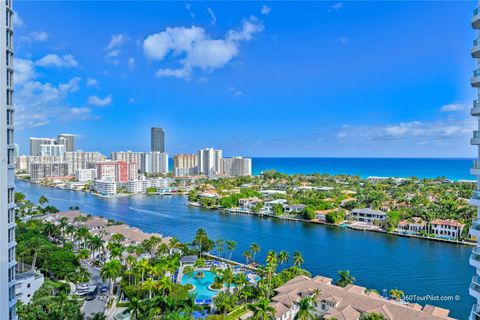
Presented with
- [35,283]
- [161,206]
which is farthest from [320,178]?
[35,283]

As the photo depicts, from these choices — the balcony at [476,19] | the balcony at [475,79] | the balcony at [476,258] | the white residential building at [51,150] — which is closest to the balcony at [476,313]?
the balcony at [476,258]

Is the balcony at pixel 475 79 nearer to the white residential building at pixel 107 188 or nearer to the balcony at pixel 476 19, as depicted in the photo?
the balcony at pixel 476 19

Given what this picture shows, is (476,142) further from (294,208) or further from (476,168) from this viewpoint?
(294,208)

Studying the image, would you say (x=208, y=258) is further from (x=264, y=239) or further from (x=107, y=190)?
(x=107, y=190)

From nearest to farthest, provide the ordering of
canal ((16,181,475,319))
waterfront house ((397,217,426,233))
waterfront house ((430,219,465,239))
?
canal ((16,181,475,319)) < waterfront house ((430,219,465,239)) < waterfront house ((397,217,426,233))

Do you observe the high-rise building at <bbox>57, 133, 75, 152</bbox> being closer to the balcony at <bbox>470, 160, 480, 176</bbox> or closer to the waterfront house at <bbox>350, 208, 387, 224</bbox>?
the waterfront house at <bbox>350, 208, 387, 224</bbox>

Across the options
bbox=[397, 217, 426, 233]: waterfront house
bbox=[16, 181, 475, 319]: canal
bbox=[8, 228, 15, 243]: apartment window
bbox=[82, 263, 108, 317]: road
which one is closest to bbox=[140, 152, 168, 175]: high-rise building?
bbox=[16, 181, 475, 319]: canal
